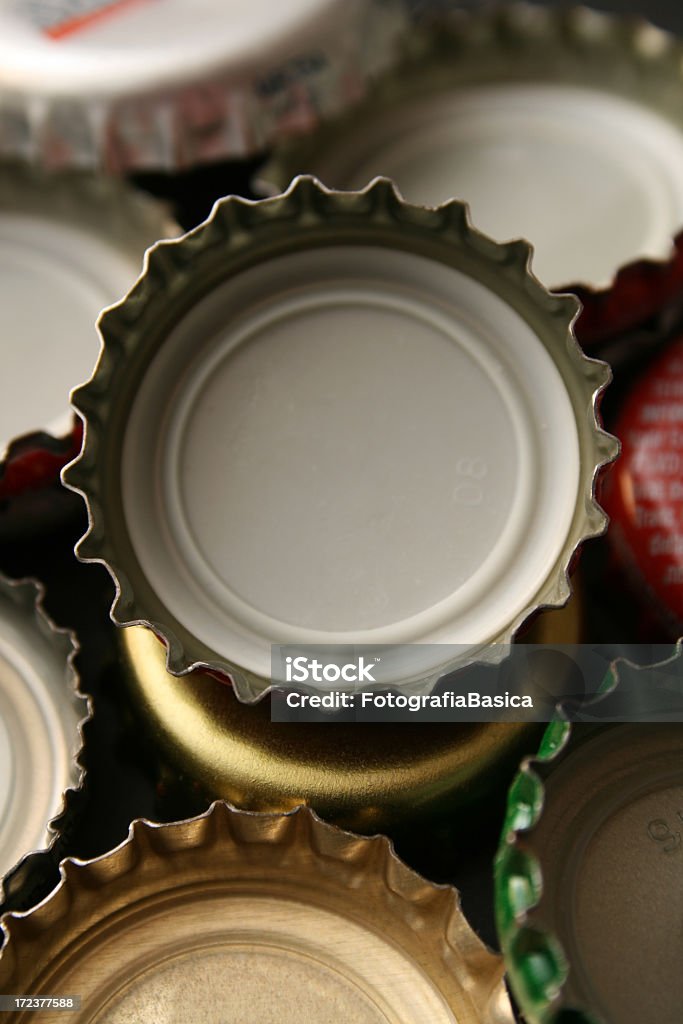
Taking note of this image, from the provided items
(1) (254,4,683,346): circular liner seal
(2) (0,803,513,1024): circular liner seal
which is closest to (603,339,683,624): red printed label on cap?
(1) (254,4,683,346): circular liner seal

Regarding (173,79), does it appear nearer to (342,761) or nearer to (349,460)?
(349,460)

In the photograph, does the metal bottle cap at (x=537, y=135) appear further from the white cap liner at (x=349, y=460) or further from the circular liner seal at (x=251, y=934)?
the circular liner seal at (x=251, y=934)

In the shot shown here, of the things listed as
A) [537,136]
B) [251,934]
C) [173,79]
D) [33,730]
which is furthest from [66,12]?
[251,934]

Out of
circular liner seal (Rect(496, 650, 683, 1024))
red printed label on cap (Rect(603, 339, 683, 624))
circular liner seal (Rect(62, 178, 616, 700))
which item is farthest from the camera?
red printed label on cap (Rect(603, 339, 683, 624))

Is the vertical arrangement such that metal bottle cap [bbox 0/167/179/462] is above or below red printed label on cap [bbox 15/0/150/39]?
below

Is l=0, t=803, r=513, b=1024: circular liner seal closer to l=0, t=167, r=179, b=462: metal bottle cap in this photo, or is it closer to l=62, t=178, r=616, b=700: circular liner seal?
l=62, t=178, r=616, b=700: circular liner seal

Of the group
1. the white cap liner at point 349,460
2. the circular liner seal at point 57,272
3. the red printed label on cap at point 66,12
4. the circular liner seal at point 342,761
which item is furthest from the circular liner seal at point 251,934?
the red printed label on cap at point 66,12

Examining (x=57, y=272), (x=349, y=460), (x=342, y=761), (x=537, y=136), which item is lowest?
(x=342, y=761)
